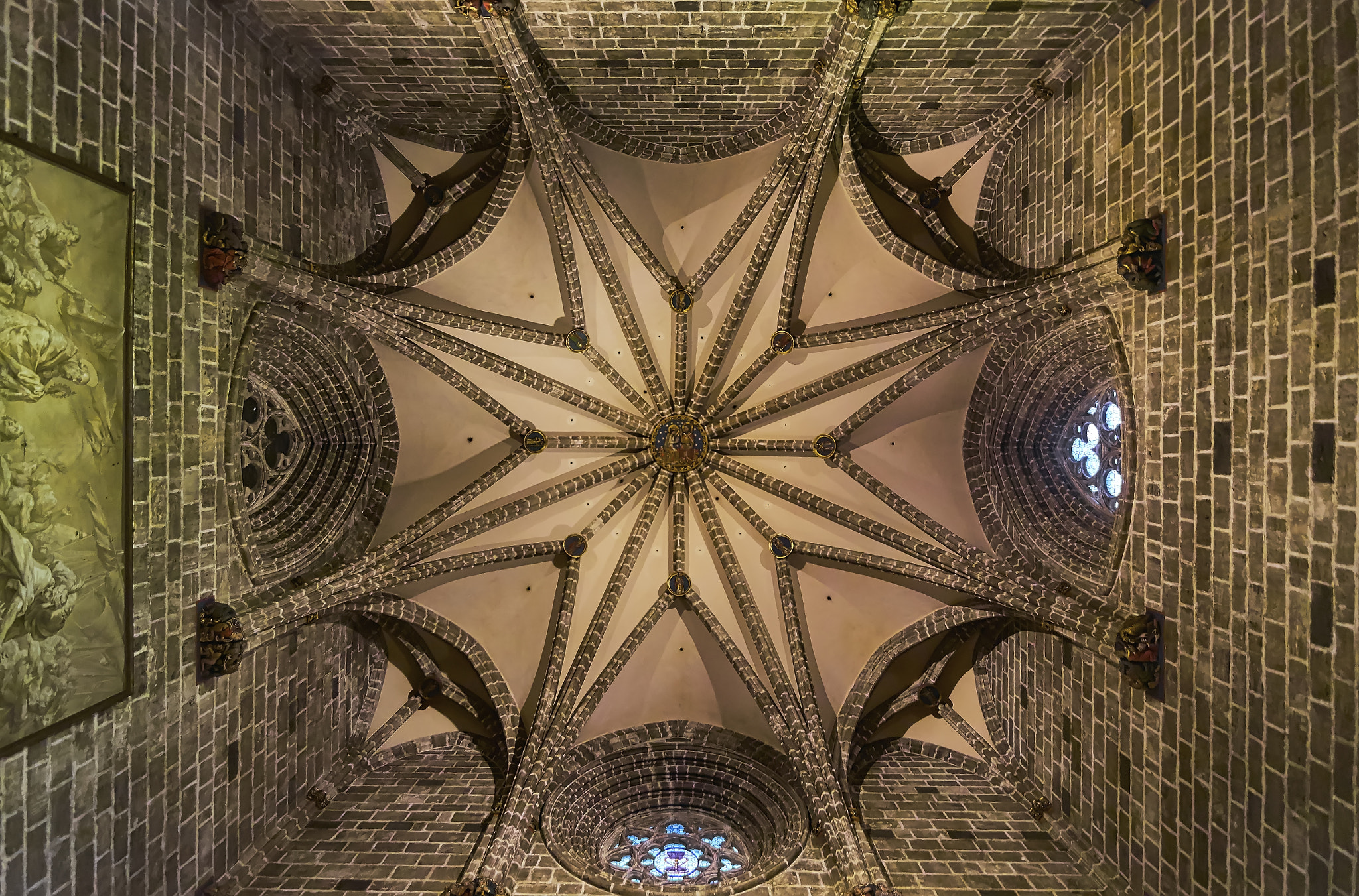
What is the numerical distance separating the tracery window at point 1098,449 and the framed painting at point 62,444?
41.3 feet

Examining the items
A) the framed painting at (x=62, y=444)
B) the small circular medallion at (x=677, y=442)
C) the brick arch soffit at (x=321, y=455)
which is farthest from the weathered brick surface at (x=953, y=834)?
the framed painting at (x=62, y=444)

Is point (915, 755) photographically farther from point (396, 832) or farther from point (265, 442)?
point (265, 442)

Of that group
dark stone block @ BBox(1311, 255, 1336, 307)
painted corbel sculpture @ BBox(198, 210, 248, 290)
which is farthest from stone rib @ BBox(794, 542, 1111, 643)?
painted corbel sculpture @ BBox(198, 210, 248, 290)

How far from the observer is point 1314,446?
246 inches

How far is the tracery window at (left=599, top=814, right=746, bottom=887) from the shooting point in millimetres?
10445

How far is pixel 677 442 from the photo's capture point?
12.1 meters

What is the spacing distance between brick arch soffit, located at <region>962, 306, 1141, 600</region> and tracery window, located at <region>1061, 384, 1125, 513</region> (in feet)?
0.65

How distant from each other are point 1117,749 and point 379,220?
537 inches

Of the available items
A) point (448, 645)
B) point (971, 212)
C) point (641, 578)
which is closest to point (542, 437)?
point (641, 578)

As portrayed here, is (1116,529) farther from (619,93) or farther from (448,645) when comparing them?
(448,645)

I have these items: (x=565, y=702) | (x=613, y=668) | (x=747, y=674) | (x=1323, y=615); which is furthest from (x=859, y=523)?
(x=1323, y=615)

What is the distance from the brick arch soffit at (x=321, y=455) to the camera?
9680 mm

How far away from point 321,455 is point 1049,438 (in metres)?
12.6

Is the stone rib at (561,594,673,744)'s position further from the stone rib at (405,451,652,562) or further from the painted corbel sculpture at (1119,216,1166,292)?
the painted corbel sculpture at (1119,216,1166,292)
